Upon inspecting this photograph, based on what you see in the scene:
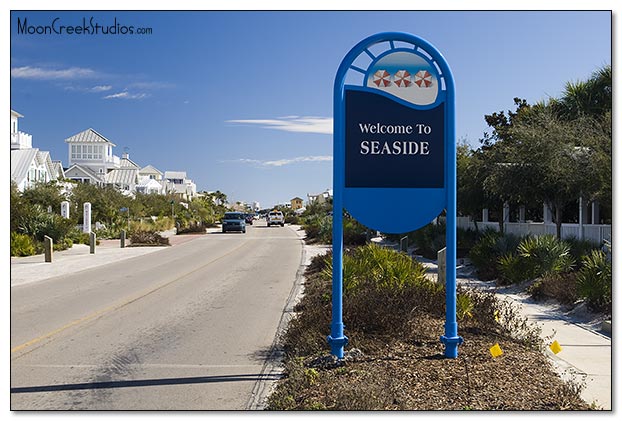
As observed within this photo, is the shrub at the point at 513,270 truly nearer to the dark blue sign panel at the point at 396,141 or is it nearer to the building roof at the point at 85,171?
the dark blue sign panel at the point at 396,141

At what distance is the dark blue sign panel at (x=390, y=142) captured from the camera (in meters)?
7.00

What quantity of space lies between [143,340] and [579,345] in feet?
19.8

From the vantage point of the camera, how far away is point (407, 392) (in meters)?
6.02

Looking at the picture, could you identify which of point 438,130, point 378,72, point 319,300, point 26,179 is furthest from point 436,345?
point 26,179

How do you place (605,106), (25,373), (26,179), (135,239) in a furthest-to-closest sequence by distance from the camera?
(26,179) → (135,239) → (605,106) → (25,373)

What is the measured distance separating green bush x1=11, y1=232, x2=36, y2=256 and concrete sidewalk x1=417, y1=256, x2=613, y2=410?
20470 mm

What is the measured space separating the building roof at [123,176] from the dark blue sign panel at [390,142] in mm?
89958

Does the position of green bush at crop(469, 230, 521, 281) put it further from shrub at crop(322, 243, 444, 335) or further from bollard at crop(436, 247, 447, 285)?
bollard at crop(436, 247, 447, 285)

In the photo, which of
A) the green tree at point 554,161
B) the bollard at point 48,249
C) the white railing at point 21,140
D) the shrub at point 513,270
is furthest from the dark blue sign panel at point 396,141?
the white railing at point 21,140

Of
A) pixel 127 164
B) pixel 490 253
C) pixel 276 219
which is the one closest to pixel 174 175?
pixel 127 164

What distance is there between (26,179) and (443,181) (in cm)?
5472

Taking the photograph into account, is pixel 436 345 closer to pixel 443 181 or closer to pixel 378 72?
pixel 443 181

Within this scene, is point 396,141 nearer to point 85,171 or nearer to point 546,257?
point 546,257

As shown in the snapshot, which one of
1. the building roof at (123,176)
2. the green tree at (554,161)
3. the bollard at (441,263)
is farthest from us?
the building roof at (123,176)
